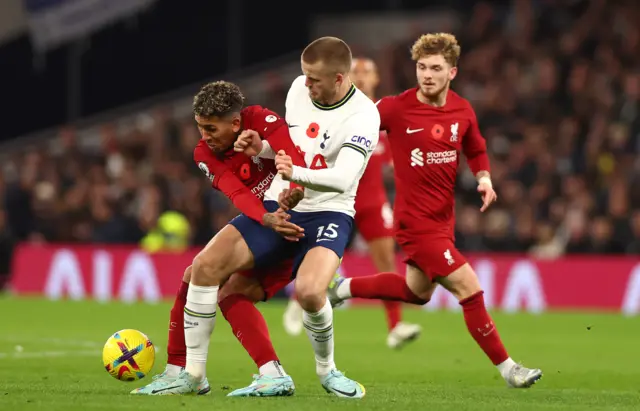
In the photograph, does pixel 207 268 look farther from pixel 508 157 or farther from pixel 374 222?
pixel 508 157

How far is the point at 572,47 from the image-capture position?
20219mm

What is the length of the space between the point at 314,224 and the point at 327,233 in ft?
0.32

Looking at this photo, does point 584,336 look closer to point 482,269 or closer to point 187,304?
point 482,269

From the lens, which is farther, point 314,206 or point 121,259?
point 121,259

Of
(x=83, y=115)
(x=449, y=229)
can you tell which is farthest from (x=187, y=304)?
(x=83, y=115)

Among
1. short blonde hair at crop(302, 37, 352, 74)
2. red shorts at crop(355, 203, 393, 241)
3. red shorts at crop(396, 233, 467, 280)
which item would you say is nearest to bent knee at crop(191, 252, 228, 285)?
short blonde hair at crop(302, 37, 352, 74)

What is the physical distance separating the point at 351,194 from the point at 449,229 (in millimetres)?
1565

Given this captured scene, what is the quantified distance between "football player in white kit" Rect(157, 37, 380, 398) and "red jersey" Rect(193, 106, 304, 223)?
0.36ft

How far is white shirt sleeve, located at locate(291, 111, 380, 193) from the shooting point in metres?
6.96

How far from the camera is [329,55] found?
717cm

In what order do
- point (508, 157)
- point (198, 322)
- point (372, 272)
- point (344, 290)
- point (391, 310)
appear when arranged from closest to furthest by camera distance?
1. point (198, 322)
2. point (344, 290)
3. point (391, 310)
4. point (372, 272)
5. point (508, 157)

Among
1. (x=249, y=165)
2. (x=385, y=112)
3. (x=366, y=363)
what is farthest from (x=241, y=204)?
(x=366, y=363)

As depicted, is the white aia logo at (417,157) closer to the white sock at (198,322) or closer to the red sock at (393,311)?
the white sock at (198,322)

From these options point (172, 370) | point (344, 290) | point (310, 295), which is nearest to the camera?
point (310, 295)
